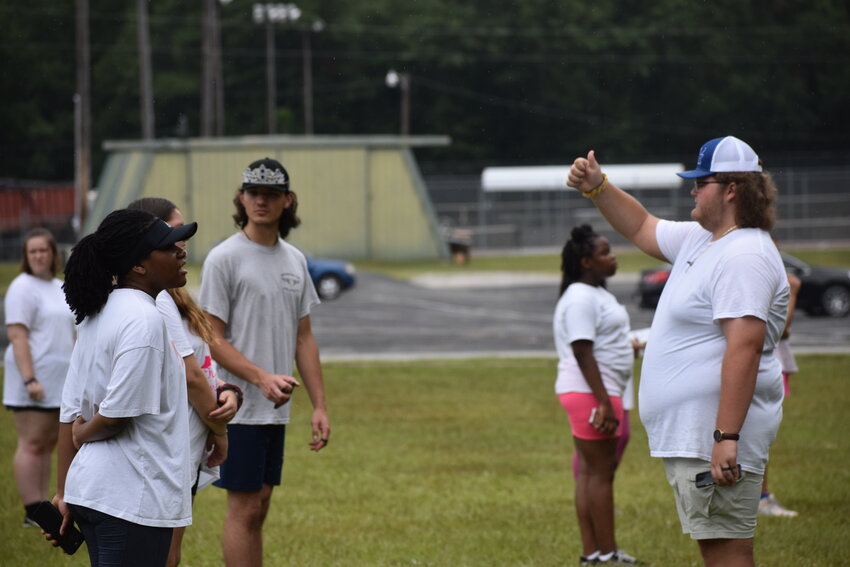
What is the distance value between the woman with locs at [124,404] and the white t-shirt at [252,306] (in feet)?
5.09

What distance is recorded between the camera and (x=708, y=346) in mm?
4684

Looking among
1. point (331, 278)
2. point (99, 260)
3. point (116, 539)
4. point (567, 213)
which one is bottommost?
point (331, 278)

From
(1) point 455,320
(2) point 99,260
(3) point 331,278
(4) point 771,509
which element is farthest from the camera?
(3) point 331,278

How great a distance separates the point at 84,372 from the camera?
4.11m

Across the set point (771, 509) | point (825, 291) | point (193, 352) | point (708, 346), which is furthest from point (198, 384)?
point (825, 291)

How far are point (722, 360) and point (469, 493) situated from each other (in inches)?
184

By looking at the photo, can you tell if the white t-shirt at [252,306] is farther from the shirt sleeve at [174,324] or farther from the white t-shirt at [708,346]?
the white t-shirt at [708,346]

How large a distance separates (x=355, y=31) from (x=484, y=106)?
28.4ft

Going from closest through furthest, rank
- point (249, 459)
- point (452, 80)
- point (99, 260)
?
point (99, 260) < point (249, 459) < point (452, 80)

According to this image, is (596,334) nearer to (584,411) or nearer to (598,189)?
(584,411)

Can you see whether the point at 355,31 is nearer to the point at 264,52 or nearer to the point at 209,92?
the point at 264,52

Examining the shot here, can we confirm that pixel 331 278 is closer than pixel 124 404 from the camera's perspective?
No

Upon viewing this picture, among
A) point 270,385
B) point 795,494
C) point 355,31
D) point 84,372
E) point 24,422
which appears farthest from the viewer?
point 355,31

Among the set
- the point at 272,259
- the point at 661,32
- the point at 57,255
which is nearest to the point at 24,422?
the point at 57,255
